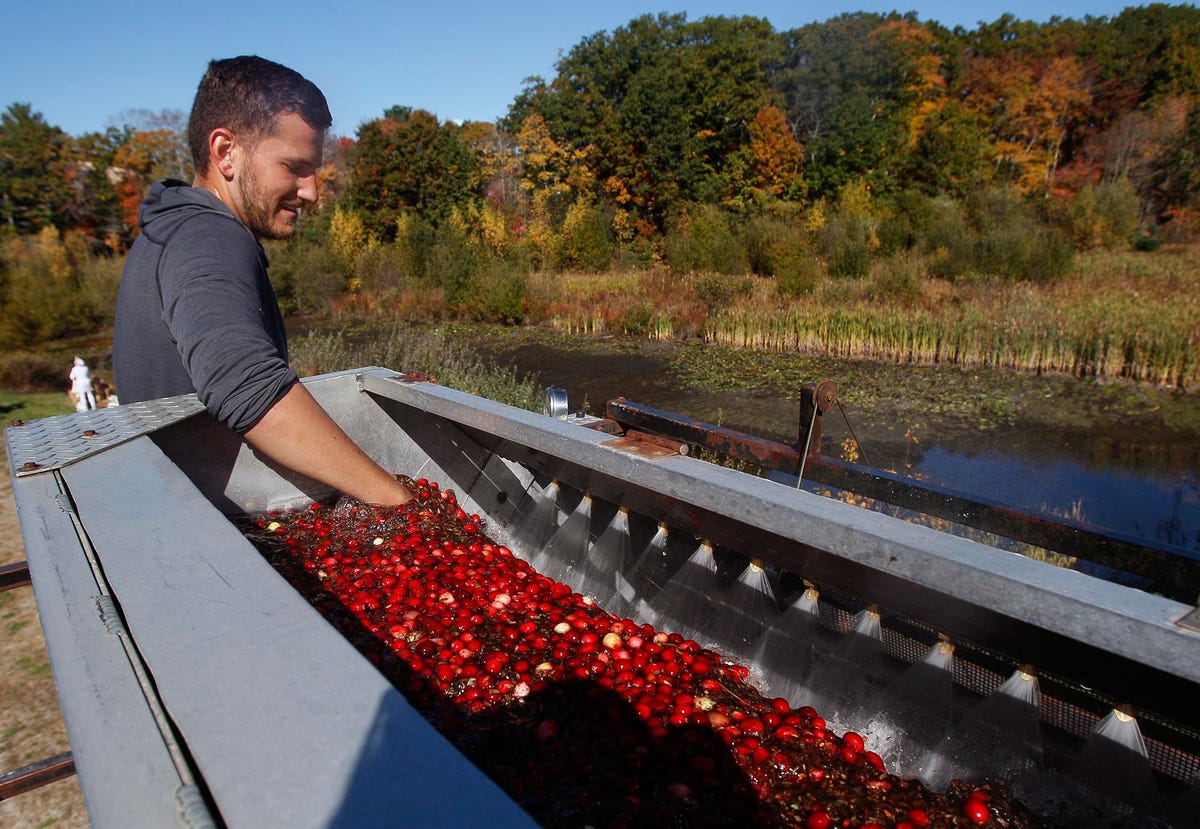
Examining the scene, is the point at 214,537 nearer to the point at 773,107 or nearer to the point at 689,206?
the point at 689,206

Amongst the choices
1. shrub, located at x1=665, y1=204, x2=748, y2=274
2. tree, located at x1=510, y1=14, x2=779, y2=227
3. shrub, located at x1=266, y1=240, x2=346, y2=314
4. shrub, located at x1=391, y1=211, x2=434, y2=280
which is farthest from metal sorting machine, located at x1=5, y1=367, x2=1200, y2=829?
tree, located at x1=510, y1=14, x2=779, y2=227

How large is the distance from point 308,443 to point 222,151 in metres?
0.87

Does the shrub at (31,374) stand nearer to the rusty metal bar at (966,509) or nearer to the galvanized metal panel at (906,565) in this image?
the rusty metal bar at (966,509)

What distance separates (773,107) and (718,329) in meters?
22.1

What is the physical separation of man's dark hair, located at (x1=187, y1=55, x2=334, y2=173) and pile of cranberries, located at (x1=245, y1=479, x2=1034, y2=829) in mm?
1410

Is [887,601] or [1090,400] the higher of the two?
[887,601]

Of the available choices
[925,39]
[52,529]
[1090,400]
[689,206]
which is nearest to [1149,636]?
[52,529]

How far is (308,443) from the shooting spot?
188cm

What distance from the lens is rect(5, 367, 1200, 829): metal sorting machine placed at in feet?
2.40

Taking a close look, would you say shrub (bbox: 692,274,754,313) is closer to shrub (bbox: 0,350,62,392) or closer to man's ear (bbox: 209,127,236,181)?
shrub (bbox: 0,350,62,392)

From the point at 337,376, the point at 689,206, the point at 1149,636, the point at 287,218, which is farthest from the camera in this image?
the point at 689,206

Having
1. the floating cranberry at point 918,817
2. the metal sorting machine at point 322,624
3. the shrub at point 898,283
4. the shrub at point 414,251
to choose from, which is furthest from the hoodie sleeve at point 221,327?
the shrub at point 414,251

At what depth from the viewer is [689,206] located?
2989cm

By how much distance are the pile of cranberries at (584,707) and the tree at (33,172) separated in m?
30.0
